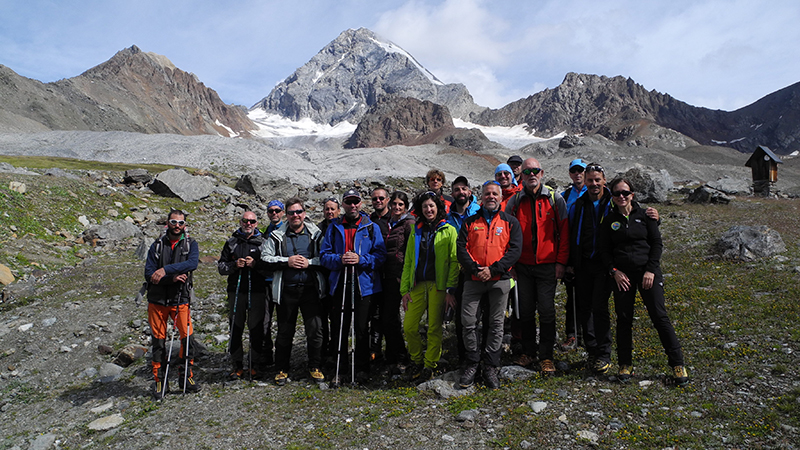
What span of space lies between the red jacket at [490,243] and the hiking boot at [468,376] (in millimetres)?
1287

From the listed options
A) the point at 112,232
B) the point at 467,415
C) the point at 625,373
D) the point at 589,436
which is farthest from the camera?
the point at 112,232

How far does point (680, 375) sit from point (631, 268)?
1431mm

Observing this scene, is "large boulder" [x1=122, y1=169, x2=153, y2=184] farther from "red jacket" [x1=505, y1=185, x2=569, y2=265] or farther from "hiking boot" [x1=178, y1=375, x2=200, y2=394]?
"red jacket" [x1=505, y1=185, x2=569, y2=265]

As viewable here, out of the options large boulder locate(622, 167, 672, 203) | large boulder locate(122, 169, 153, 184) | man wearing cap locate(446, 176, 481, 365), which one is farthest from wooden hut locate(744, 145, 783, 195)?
large boulder locate(122, 169, 153, 184)

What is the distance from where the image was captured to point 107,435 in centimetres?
586

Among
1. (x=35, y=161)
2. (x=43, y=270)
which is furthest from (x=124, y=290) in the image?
(x=35, y=161)

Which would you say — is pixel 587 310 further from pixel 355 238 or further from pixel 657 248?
pixel 355 238

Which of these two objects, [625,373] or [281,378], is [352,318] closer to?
[281,378]

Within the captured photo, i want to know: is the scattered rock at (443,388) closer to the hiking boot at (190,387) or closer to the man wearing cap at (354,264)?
the man wearing cap at (354,264)

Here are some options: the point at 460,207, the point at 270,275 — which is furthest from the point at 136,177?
the point at 460,207

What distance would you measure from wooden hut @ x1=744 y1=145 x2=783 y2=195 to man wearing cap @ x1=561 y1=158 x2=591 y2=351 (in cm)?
3811

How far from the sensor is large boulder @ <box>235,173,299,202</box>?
3294 centimetres

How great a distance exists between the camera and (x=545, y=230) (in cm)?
662

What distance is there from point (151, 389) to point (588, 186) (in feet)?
24.8
